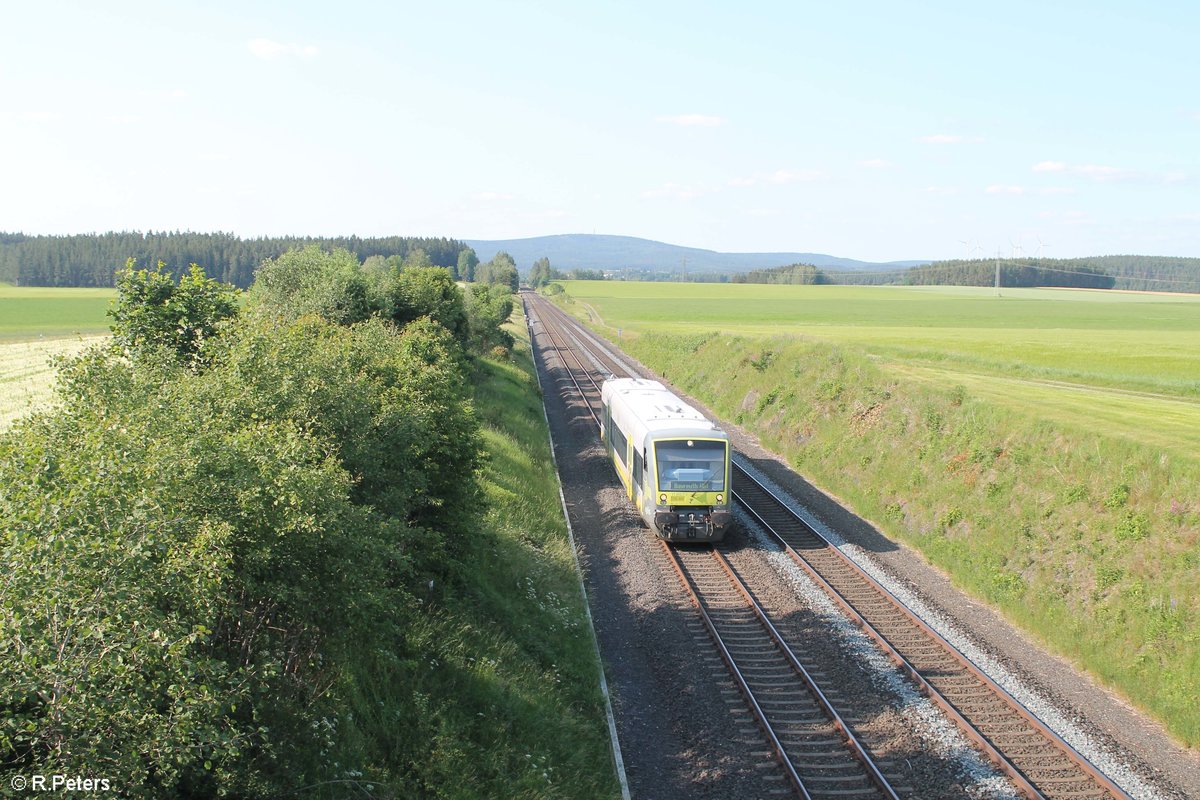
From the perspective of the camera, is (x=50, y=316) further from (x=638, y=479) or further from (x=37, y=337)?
(x=638, y=479)

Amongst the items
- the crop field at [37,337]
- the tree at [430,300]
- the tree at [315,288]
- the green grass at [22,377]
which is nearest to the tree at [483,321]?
the tree at [430,300]

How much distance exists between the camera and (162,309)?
19.6 metres

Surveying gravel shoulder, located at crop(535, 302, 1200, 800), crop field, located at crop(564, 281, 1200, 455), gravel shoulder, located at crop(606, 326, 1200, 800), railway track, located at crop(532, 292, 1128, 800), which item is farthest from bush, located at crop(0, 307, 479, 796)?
crop field, located at crop(564, 281, 1200, 455)

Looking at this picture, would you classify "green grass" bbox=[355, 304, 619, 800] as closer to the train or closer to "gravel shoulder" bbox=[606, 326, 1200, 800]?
the train

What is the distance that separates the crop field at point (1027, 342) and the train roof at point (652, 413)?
32.0ft

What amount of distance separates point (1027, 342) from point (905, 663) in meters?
42.3

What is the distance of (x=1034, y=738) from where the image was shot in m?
13.0

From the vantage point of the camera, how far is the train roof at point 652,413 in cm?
2202

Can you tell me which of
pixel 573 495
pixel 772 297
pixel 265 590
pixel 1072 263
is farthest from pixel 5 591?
pixel 1072 263

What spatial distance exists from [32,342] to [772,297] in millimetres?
99399

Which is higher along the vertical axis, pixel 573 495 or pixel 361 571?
pixel 361 571

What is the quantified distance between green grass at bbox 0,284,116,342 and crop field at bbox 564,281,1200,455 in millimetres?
46399

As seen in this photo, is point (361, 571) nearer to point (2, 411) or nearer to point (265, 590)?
point (265, 590)

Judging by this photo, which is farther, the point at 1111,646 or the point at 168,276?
the point at 168,276
